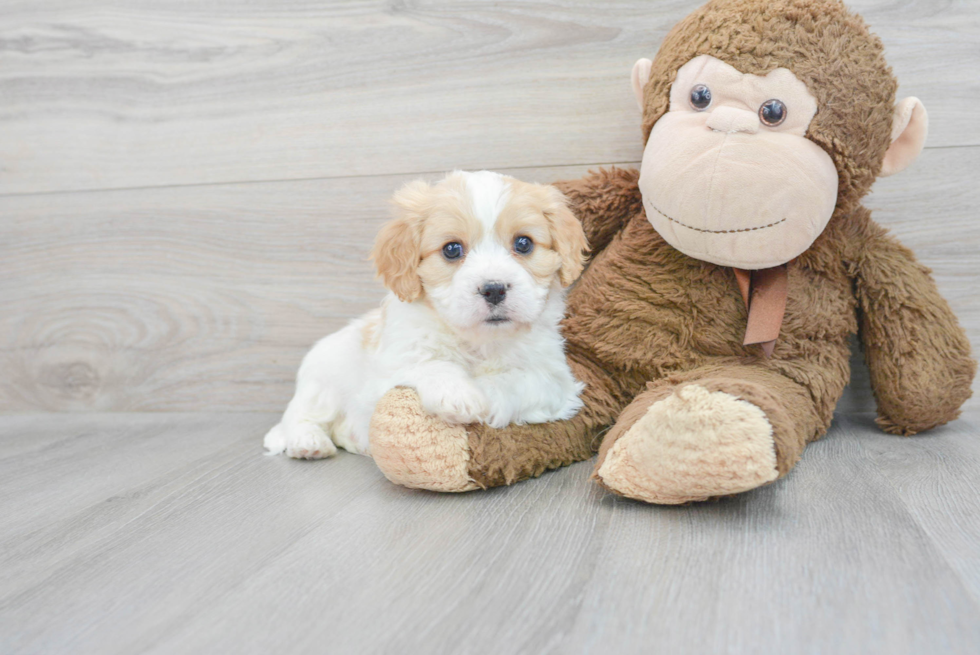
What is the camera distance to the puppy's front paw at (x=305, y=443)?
1.40 meters

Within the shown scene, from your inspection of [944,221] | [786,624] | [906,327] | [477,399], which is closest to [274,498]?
[477,399]

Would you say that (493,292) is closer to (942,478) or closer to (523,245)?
(523,245)

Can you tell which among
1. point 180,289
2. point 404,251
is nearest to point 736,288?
point 404,251

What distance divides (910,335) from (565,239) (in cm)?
68

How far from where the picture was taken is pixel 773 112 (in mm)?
1099

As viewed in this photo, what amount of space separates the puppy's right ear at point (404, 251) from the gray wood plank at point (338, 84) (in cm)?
45

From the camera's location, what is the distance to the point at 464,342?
123 centimetres

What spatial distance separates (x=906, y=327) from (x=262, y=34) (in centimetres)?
149

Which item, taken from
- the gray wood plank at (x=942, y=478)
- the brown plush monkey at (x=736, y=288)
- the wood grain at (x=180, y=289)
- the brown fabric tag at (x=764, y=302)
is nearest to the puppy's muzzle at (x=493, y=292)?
the brown plush monkey at (x=736, y=288)

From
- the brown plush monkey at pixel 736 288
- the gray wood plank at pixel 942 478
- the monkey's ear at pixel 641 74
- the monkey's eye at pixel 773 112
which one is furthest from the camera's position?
the monkey's ear at pixel 641 74

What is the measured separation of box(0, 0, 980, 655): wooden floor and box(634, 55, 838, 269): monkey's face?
38cm

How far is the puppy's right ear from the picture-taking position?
3.82 feet

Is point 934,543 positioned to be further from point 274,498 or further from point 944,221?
point 274,498

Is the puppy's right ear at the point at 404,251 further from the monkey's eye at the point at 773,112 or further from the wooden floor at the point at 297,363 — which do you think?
the monkey's eye at the point at 773,112
